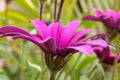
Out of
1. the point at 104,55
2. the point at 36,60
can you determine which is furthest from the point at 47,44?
the point at 36,60

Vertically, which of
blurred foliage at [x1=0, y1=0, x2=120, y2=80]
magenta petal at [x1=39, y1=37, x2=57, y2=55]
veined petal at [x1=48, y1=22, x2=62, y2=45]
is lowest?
blurred foliage at [x1=0, y1=0, x2=120, y2=80]

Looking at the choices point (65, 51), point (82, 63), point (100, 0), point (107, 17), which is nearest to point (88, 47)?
point (65, 51)

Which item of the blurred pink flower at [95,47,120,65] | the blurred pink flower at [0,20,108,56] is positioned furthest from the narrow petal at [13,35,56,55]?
the blurred pink flower at [95,47,120,65]

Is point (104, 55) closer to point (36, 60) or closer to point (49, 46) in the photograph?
point (49, 46)

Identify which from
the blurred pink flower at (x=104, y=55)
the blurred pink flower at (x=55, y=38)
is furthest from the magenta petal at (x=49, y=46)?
the blurred pink flower at (x=104, y=55)

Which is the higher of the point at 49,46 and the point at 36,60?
the point at 49,46

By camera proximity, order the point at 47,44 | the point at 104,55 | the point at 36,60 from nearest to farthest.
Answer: the point at 47,44
the point at 104,55
the point at 36,60

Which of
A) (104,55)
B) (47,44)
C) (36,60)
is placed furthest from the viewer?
(36,60)

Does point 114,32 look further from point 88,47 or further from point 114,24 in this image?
point 88,47

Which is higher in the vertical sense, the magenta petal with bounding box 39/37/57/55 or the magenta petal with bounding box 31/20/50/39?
the magenta petal with bounding box 31/20/50/39

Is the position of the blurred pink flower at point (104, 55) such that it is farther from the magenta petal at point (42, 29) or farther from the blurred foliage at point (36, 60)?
the magenta petal at point (42, 29)

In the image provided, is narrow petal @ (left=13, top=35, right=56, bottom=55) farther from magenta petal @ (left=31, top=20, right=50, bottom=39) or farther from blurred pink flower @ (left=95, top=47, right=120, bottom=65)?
blurred pink flower @ (left=95, top=47, right=120, bottom=65)
